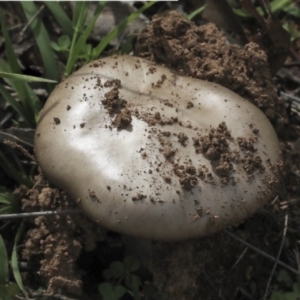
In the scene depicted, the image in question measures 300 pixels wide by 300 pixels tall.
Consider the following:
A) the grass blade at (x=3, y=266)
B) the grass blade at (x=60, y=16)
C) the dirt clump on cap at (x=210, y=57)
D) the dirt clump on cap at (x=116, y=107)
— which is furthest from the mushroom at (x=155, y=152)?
the grass blade at (x=60, y=16)

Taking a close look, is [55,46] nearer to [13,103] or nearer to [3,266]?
[13,103]

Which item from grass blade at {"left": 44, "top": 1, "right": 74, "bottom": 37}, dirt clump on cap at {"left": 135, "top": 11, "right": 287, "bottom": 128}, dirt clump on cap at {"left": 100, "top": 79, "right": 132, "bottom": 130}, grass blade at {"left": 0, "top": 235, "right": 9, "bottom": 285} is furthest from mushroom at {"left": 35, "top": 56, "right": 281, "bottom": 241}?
grass blade at {"left": 44, "top": 1, "right": 74, "bottom": 37}

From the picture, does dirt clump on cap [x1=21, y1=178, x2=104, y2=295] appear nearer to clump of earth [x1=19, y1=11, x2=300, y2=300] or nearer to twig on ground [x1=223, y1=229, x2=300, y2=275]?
clump of earth [x1=19, y1=11, x2=300, y2=300]

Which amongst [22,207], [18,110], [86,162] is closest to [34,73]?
[18,110]

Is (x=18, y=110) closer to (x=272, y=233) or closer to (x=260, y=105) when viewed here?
(x=260, y=105)

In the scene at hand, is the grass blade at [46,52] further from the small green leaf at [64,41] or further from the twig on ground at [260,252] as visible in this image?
the twig on ground at [260,252]

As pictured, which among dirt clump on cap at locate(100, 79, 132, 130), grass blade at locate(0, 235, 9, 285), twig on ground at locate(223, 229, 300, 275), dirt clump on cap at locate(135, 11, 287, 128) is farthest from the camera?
dirt clump on cap at locate(135, 11, 287, 128)
